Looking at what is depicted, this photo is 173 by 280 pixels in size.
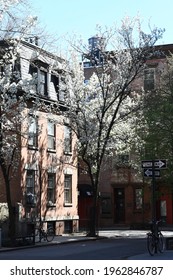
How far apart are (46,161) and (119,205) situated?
17.9 metres

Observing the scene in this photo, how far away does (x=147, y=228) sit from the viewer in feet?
137

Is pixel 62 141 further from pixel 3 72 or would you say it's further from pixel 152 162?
pixel 152 162

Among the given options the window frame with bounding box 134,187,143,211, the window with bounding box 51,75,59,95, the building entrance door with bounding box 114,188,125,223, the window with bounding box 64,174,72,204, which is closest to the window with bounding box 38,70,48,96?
the window with bounding box 51,75,59,95

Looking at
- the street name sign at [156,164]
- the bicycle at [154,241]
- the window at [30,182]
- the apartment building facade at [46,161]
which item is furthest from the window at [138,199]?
the street name sign at [156,164]

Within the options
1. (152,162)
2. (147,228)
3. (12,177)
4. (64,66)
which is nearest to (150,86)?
(147,228)

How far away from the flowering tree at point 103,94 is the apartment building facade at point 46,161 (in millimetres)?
1316

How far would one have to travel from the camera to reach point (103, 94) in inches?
1240

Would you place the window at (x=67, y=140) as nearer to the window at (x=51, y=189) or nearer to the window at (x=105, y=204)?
the window at (x=51, y=189)

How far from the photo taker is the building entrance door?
4984cm

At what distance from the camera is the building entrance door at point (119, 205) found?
4984cm

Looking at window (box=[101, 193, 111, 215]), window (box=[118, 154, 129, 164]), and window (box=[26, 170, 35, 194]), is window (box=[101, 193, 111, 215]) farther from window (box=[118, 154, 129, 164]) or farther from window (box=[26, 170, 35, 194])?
window (box=[26, 170, 35, 194])

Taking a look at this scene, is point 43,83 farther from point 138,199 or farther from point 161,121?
point 138,199

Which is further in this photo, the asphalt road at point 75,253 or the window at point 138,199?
the window at point 138,199

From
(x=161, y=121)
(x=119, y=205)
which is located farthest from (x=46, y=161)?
(x=119, y=205)
